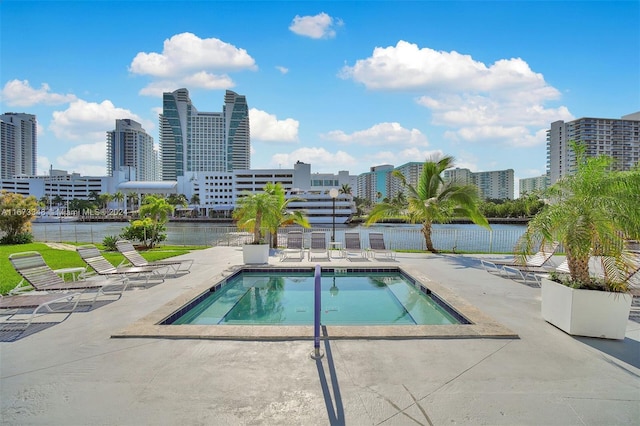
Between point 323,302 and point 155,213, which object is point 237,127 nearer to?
point 155,213

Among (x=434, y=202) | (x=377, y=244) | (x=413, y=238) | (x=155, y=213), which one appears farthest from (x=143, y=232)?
(x=413, y=238)

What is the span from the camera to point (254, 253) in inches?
433

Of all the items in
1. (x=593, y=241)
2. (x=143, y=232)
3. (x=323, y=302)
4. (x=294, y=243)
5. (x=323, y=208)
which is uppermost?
(x=323, y=208)

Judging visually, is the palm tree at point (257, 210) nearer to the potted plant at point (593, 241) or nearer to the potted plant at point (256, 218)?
the potted plant at point (256, 218)

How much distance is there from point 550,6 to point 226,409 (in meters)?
12.0

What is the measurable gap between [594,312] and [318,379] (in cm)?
393

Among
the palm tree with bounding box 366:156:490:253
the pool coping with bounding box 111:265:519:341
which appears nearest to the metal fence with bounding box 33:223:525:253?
the palm tree with bounding box 366:156:490:253

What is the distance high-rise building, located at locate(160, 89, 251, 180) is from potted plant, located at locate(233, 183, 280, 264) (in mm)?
151015

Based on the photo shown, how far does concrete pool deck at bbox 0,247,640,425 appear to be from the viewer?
2799mm

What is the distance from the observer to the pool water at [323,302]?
243 inches

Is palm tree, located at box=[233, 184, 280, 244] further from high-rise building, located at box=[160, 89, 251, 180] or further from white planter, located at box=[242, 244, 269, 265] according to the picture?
high-rise building, located at box=[160, 89, 251, 180]

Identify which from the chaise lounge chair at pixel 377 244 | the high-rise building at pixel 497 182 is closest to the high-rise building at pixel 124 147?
the high-rise building at pixel 497 182

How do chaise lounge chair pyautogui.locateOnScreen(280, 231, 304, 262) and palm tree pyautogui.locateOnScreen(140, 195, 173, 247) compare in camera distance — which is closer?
chaise lounge chair pyautogui.locateOnScreen(280, 231, 304, 262)

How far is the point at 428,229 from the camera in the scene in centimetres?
1484
